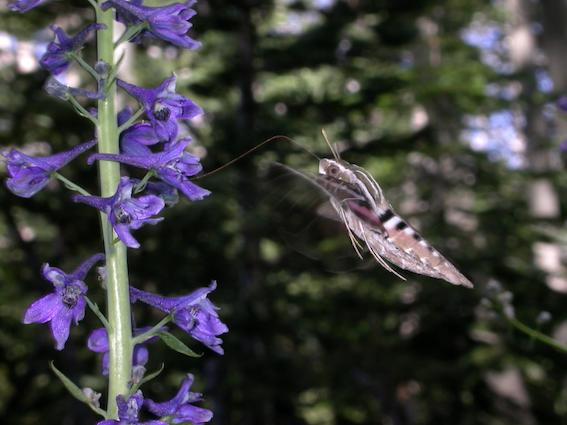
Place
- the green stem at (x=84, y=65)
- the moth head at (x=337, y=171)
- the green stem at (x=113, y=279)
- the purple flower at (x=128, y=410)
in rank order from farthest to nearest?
the moth head at (x=337, y=171)
the green stem at (x=84, y=65)
the green stem at (x=113, y=279)
the purple flower at (x=128, y=410)

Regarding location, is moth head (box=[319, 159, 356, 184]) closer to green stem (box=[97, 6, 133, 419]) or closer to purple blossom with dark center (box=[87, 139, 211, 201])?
purple blossom with dark center (box=[87, 139, 211, 201])

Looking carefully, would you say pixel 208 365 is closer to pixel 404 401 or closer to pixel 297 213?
pixel 297 213

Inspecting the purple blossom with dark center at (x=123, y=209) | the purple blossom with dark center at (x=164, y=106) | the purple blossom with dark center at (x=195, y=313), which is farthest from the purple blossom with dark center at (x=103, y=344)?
the purple blossom with dark center at (x=164, y=106)

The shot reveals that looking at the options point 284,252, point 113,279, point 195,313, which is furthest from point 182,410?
point 284,252

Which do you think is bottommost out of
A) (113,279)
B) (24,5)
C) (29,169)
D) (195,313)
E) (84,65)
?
(195,313)

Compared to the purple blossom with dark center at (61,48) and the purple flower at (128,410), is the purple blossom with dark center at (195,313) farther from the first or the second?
the purple blossom with dark center at (61,48)

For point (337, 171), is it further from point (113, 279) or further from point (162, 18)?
point (113, 279)
